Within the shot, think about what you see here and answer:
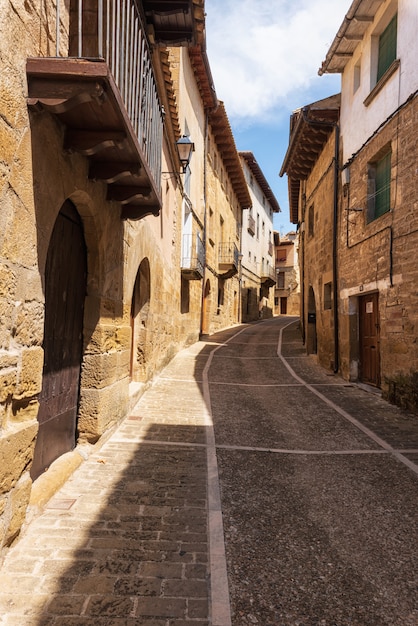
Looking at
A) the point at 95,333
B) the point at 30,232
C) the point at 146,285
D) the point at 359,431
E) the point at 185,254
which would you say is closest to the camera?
the point at 30,232

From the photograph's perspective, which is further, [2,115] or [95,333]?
[95,333]

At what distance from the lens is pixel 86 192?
3.75 m

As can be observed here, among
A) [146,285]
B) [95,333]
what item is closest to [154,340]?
[146,285]

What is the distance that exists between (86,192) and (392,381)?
6496mm

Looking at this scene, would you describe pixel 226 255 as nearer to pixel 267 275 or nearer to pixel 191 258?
pixel 191 258

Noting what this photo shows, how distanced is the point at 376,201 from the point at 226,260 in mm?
11925

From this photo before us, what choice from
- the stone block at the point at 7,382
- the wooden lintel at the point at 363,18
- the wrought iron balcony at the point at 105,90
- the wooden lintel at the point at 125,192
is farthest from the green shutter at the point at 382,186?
the stone block at the point at 7,382

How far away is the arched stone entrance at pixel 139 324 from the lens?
7.25m

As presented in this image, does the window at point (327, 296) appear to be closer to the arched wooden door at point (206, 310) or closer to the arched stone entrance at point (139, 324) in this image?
the arched stone entrance at point (139, 324)

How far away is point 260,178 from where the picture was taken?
96.9ft

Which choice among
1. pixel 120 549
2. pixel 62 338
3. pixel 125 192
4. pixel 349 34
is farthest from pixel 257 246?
pixel 120 549

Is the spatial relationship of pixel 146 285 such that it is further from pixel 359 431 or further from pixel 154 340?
pixel 359 431

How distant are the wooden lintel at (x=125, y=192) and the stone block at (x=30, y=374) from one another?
2170 mm

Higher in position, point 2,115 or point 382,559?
point 2,115
